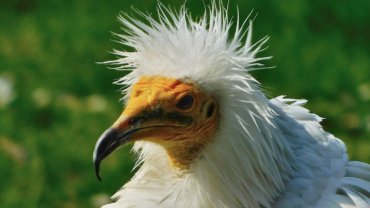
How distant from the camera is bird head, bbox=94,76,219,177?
10.3 ft

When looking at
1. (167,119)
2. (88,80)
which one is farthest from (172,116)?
(88,80)

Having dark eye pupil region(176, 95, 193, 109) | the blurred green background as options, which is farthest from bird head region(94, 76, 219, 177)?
the blurred green background

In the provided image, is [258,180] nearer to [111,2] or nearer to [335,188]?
[335,188]

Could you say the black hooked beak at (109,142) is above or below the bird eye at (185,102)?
below

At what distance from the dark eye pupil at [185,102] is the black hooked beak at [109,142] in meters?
0.19

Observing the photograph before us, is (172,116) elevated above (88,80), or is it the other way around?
(88,80)

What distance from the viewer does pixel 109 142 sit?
3.11 m

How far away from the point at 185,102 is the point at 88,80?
2849 mm

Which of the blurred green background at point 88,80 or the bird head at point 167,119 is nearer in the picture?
the bird head at point 167,119

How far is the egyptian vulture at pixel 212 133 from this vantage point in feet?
10.6

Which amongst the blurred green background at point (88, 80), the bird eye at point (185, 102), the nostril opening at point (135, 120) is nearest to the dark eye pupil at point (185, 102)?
the bird eye at point (185, 102)

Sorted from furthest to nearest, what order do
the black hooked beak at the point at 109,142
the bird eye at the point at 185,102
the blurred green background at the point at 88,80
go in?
the blurred green background at the point at 88,80
the bird eye at the point at 185,102
the black hooked beak at the point at 109,142

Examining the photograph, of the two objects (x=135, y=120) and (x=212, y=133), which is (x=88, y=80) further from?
(x=135, y=120)

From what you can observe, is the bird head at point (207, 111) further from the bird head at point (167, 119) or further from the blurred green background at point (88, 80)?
the blurred green background at point (88, 80)
